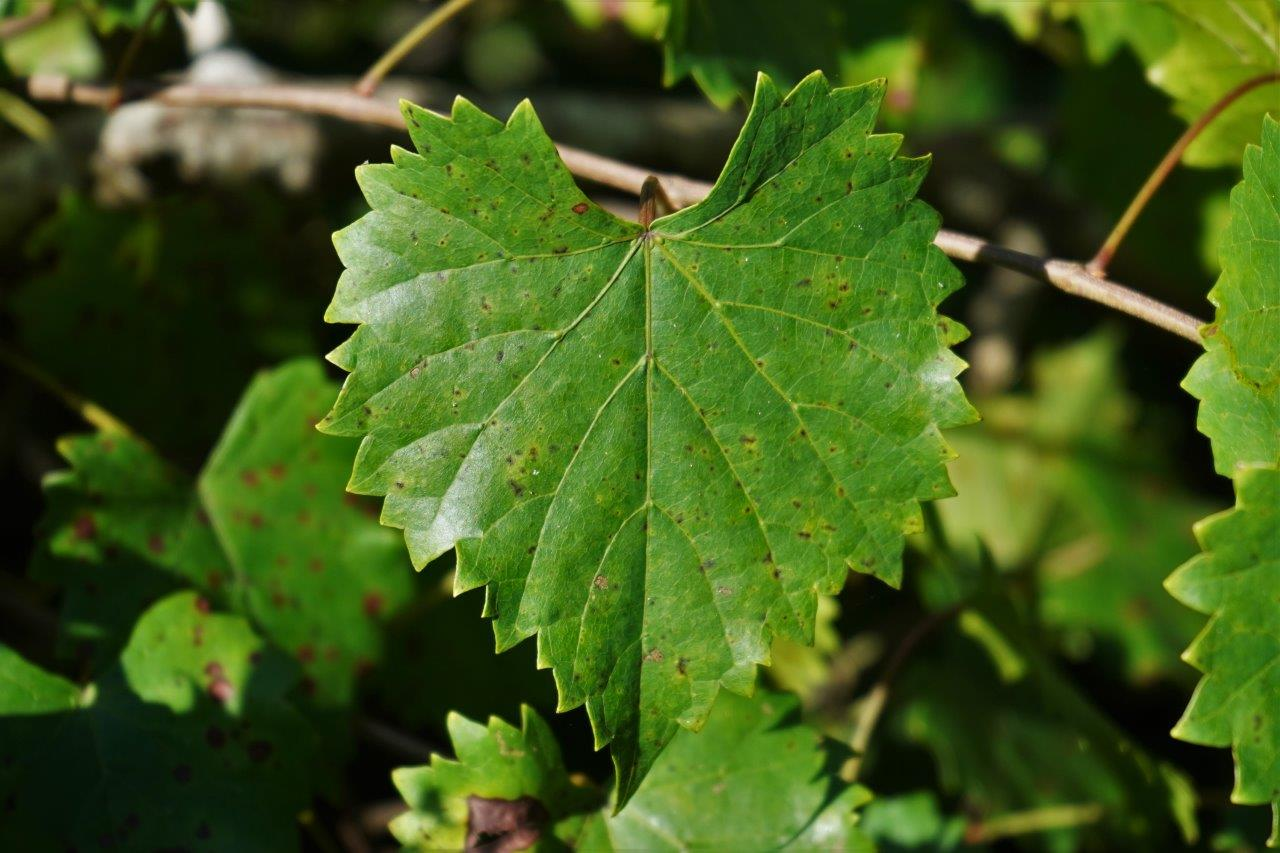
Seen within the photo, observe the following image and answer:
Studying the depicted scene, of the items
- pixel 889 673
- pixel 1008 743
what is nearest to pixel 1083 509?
pixel 1008 743

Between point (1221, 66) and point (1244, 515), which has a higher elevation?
point (1221, 66)

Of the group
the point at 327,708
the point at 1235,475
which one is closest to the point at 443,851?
the point at 327,708

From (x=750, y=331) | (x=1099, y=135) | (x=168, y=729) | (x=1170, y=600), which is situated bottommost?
→ (x=168, y=729)

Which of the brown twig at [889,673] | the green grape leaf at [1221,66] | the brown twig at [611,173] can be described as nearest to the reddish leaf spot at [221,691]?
the brown twig at [611,173]

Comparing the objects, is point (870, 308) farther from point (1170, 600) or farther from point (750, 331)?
point (1170, 600)

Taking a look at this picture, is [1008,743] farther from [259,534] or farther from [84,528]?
[84,528]

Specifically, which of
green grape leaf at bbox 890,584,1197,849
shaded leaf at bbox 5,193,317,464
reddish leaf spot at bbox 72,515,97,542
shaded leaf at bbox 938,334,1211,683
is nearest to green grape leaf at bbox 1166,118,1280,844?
green grape leaf at bbox 890,584,1197,849

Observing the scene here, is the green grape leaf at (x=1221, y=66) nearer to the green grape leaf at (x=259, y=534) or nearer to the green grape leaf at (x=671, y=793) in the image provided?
the green grape leaf at (x=671, y=793)
